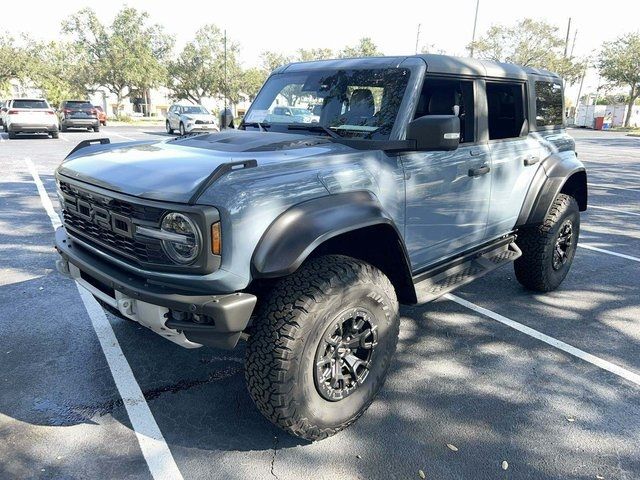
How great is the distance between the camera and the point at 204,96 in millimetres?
58406

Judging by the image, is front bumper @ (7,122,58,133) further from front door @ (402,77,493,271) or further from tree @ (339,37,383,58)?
tree @ (339,37,383,58)

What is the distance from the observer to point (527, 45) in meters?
43.7

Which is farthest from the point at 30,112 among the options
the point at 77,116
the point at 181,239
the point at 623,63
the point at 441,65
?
the point at 623,63

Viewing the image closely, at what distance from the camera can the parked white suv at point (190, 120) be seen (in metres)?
21.3

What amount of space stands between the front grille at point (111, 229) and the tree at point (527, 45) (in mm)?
46234

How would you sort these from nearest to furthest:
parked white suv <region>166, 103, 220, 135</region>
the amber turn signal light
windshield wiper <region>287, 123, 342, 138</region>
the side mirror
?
the amber turn signal light, the side mirror, windshield wiper <region>287, 123, 342, 138</region>, parked white suv <region>166, 103, 220, 135</region>

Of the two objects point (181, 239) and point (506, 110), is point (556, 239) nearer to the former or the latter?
point (506, 110)

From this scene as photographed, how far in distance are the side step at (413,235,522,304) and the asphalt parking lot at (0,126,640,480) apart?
0.50 m

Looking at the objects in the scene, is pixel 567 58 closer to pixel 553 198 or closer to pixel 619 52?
pixel 619 52

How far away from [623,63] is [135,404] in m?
51.0

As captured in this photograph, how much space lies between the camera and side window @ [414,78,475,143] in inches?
138

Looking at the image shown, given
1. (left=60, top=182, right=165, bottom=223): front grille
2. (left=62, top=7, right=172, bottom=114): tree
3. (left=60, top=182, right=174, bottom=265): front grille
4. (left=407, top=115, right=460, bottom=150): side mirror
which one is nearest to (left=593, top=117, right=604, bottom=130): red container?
(left=62, top=7, right=172, bottom=114): tree

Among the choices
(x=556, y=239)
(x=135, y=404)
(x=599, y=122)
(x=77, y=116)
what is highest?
(x=599, y=122)

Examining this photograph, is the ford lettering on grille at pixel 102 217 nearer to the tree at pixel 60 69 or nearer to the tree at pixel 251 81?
the tree at pixel 60 69
